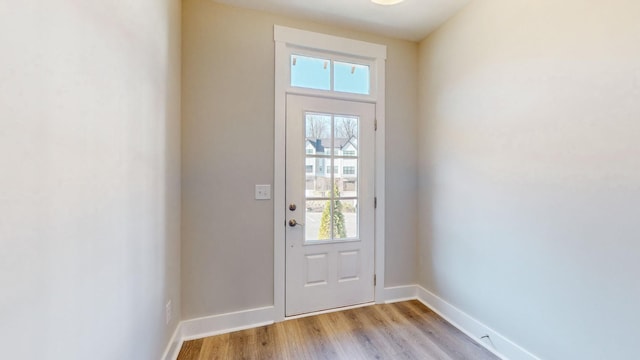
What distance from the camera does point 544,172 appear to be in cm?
162

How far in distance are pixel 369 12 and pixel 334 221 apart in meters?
1.83

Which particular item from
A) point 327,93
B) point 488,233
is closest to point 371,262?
point 488,233

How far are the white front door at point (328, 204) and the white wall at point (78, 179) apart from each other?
110 cm

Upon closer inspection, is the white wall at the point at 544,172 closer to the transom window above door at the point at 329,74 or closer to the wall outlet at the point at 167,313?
the transom window above door at the point at 329,74

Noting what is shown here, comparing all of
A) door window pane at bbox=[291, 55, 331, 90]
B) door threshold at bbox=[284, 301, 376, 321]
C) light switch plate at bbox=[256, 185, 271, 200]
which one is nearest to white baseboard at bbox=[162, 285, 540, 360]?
door threshold at bbox=[284, 301, 376, 321]

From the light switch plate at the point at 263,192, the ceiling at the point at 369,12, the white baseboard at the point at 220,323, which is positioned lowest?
the white baseboard at the point at 220,323

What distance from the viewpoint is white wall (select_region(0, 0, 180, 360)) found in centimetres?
59

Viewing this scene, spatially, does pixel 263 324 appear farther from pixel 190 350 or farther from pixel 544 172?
pixel 544 172

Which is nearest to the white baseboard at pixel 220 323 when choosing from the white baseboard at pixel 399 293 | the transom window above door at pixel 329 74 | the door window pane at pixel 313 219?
the door window pane at pixel 313 219

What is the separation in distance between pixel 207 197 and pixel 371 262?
1618 millimetres

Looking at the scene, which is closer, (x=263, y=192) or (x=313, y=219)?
(x=263, y=192)

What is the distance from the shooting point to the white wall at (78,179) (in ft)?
1.94

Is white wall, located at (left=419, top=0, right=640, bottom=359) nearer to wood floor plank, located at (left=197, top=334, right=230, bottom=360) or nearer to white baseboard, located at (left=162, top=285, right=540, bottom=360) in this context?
white baseboard, located at (left=162, top=285, right=540, bottom=360)

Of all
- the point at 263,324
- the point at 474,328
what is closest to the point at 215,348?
the point at 263,324
